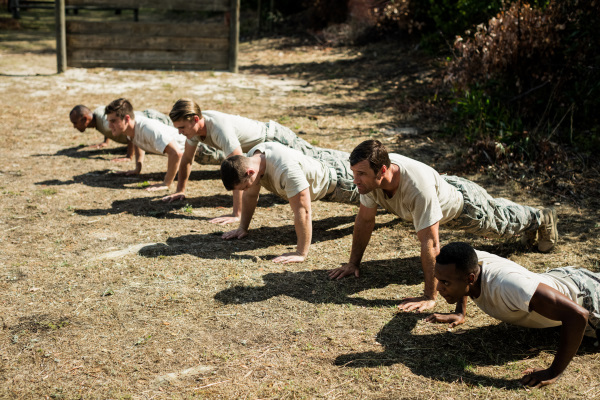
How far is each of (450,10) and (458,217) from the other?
828 centimetres

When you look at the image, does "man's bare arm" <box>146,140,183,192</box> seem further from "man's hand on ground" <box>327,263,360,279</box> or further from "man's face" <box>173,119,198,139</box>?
"man's hand on ground" <box>327,263,360,279</box>

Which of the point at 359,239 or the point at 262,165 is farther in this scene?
the point at 262,165

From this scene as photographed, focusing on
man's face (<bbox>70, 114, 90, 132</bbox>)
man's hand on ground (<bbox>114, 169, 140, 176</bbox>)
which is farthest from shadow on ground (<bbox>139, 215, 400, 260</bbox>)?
man's face (<bbox>70, 114, 90, 132</bbox>)

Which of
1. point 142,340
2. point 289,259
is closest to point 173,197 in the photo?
point 289,259

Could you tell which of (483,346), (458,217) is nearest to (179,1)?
(458,217)

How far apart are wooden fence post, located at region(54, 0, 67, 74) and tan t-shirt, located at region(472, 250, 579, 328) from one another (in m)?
11.0

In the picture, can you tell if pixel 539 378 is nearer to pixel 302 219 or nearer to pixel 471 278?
pixel 471 278

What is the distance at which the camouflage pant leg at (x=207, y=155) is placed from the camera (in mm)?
7016

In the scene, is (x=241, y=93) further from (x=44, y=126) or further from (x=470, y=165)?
(x=470, y=165)

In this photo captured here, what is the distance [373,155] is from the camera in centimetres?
398

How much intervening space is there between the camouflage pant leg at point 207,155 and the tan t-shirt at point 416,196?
124 inches

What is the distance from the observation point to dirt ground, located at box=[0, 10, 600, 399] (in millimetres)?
3402

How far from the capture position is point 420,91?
427 inches

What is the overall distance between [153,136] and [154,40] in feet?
23.0
